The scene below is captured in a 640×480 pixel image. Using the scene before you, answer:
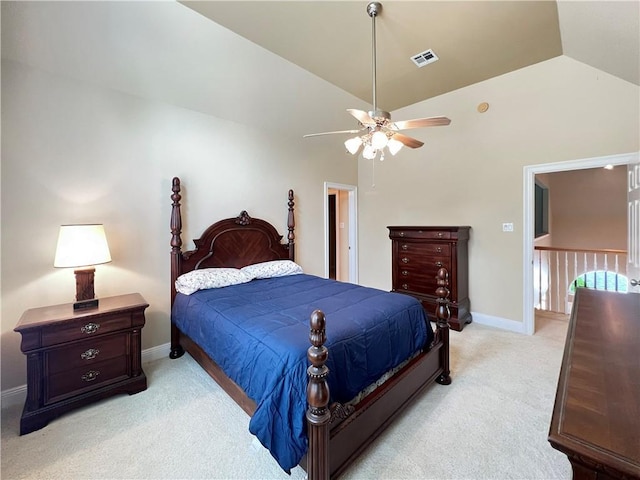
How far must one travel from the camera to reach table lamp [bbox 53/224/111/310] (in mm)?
2195

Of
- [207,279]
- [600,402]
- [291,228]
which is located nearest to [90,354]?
[207,279]

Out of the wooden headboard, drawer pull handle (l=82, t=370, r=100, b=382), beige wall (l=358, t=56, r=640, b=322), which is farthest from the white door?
drawer pull handle (l=82, t=370, r=100, b=382)

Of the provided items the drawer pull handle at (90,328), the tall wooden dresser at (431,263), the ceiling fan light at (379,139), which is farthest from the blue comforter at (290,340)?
the tall wooden dresser at (431,263)

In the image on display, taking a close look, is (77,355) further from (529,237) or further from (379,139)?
(529,237)

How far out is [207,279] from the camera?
2.94 meters

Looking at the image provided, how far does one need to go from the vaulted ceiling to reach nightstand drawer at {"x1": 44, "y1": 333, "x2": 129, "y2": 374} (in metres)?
2.77

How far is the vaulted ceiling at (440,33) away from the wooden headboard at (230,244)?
169 cm

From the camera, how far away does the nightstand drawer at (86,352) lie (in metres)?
2.04

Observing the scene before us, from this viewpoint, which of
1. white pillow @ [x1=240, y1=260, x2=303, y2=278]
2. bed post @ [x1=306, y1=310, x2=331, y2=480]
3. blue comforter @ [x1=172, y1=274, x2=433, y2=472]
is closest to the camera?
bed post @ [x1=306, y1=310, x2=331, y2=480]

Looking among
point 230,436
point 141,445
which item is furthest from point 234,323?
point 141,445

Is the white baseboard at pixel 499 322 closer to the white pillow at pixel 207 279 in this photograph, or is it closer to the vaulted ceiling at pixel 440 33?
the vaulted ceiling at pixel 440 33

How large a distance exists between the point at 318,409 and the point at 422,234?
3.10 meters

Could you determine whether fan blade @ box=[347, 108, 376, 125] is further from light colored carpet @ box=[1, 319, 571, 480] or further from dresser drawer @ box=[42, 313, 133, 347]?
dresser drawer @ box=[42, 313, 133, 347]

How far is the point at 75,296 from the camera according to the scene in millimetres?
2498
